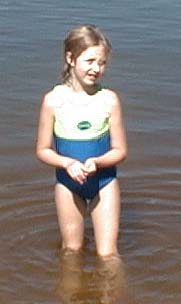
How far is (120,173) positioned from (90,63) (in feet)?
7.87

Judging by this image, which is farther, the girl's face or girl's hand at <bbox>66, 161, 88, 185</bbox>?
the girl's face

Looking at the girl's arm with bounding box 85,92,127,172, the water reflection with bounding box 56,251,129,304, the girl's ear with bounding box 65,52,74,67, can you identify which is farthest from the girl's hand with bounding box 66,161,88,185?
the water reflection with bounding box 56,251,129,304

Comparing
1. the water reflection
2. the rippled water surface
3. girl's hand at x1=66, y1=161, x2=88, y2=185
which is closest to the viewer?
girl's hand at x1=66, y1=161, x2=88, y2=185

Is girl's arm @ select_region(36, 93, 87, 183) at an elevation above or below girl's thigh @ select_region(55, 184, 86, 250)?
above

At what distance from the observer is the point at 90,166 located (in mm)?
5699

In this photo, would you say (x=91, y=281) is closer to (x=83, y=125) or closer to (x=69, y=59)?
(x=83, y=125)

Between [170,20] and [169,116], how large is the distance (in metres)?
4.50

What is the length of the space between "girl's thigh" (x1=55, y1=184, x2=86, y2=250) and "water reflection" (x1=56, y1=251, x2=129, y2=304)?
0.72 feet

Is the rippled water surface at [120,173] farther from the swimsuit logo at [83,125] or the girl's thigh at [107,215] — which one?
the swimsuit logo at [83,125]

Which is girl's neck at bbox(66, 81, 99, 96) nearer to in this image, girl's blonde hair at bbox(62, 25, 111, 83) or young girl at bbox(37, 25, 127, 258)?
young girl at bbox(37, 25, 127, 258)

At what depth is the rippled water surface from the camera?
20.4ft

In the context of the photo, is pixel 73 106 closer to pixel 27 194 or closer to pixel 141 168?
pixel 27 194

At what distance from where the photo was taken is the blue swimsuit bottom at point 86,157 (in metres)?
5.93

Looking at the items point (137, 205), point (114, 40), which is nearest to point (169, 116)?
point (137, 205)
